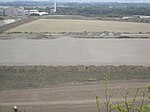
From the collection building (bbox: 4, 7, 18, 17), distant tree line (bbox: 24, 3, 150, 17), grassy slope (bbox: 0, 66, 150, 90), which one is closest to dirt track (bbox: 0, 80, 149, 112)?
grassy slope (bbox: 0, 66, 150, 90)

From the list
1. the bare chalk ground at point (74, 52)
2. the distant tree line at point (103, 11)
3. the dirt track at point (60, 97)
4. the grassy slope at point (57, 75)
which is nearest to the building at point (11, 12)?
the distant tree line at point (103, 11)

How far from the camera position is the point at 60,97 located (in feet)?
31.2

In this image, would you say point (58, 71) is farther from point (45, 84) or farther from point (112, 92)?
point (112, 92)

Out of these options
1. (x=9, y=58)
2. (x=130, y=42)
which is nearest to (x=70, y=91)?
(x=9, y=58)

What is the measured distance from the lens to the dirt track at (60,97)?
28.7ft

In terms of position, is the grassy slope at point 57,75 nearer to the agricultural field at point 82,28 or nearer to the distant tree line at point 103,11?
the agricultural field at point 82,28

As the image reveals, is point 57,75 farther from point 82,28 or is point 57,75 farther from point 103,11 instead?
point 103,11

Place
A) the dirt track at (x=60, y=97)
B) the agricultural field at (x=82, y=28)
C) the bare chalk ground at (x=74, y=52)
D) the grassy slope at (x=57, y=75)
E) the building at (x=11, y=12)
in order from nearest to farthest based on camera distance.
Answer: the dirt track at (x=60, y=97), the grassy slope at (x=57, y=75), the bare chalk ground at (x=74, y=52), the agricultural field at (x=82, y=28), the building at (x=11, y=12)

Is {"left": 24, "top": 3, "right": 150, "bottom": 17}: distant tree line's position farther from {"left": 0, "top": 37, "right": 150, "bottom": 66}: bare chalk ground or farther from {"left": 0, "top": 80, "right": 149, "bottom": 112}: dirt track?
{"left": 0, "top": 80, "right": 149, "bottom": 112}: dirt track

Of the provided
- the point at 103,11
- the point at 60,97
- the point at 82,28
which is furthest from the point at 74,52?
the point at 103,11

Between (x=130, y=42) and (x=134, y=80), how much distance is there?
34.2 ft

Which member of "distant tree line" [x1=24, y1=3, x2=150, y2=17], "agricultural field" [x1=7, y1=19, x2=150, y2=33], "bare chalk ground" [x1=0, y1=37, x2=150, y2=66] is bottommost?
"distant tree line" [x1=24, y1=3, x2=150, y2=17]

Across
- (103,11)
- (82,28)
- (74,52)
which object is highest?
(74,52)

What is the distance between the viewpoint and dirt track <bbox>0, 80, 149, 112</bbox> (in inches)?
Result: 344
